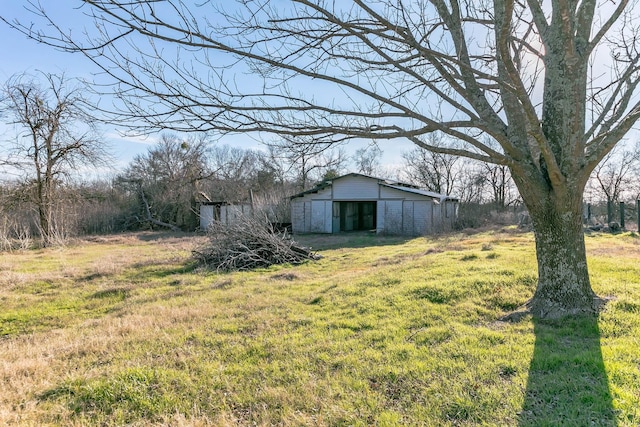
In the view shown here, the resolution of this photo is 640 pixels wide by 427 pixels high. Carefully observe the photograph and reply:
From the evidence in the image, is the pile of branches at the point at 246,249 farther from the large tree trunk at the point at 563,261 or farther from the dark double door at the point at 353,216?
the dark double door at the point at 353,216

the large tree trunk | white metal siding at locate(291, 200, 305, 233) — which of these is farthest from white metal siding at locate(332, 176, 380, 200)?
the large tree trunk

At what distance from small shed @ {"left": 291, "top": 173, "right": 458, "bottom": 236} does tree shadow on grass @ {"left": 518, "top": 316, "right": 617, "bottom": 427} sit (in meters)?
17.6

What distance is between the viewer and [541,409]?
2586mm

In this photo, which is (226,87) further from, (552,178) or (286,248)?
(286,248)

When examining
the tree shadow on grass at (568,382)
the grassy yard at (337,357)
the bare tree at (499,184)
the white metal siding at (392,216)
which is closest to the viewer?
the tree shadow on grass at (568,382)

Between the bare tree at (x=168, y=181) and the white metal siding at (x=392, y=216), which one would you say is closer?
the white metal siding at (x=392, y=216)

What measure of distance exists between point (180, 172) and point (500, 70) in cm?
3154

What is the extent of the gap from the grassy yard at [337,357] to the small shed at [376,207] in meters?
14.5

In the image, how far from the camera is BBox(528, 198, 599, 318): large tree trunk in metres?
4.40

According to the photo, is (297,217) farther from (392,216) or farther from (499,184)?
(499,184)

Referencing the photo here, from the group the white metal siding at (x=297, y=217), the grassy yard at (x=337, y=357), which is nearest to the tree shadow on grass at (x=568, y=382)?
the grassy yard at (x=337, y=357)

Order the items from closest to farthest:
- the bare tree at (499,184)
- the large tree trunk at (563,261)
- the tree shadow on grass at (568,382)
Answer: the tree shadow on grass at (568,382) < the large tree trunk at (563,261) < the bare tree at (499,184)

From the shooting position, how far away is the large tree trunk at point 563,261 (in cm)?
440

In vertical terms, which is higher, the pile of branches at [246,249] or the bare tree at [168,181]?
the bare tree at [168,181]
